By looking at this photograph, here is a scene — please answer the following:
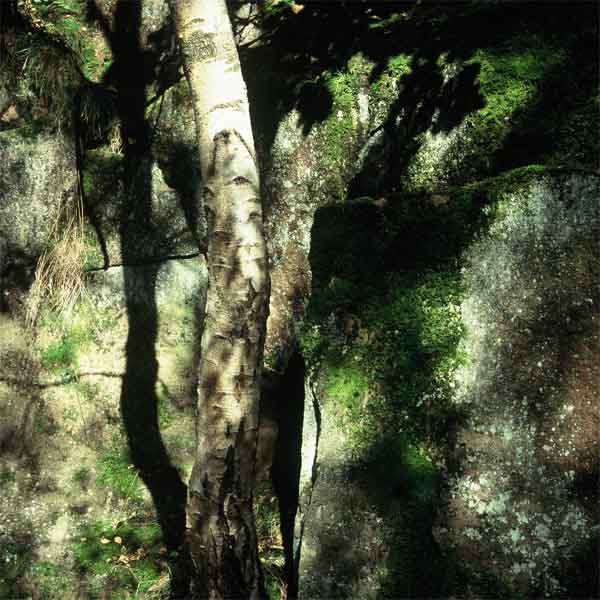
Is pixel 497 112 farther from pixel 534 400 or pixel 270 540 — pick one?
pixel 270 540

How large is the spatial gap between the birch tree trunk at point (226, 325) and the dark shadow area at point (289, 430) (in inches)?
55.5

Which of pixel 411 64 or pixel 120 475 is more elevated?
pixel 411 64

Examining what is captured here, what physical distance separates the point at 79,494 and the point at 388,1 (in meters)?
4.56

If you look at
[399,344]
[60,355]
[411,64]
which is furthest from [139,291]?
[411,64]

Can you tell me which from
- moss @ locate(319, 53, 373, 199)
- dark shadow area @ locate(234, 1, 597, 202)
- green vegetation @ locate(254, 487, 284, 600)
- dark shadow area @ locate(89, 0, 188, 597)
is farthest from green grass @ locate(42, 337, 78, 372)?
moss @ locate(319, 53, 373, 199)

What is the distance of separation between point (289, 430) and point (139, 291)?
1769 millimetres

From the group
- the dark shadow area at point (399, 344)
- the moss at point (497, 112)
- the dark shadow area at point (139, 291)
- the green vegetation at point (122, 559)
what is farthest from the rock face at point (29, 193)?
the moss at point (497, 112)

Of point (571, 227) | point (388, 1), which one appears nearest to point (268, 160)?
point (388, 1)

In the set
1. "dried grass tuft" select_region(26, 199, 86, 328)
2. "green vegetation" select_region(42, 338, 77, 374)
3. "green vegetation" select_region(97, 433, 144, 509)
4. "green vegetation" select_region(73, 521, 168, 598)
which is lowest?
"green vegetation" select_region(73, 521, 168, 598)

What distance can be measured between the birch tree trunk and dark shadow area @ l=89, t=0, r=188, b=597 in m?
1.82

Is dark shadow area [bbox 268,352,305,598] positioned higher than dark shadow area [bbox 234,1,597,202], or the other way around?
dark shadow area [bbox 234,1,597,202]

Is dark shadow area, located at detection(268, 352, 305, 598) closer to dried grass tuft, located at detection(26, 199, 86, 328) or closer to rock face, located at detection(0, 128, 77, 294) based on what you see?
dried grass tuft, located at detection(26, 199, 86, 328)

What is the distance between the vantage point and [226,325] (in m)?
3.10

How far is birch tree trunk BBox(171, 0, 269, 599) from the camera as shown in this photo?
309 cm
